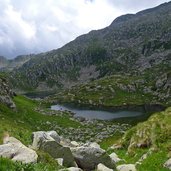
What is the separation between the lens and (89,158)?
28453 millimetres

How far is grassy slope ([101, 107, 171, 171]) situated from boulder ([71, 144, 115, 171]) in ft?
8.55

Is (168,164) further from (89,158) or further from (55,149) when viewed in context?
(55,149)

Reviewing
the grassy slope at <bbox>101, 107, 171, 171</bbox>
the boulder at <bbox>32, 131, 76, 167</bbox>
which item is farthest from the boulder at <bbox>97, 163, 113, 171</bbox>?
the grassy slope at <bbox>101, 107, 171, 171</bbox>

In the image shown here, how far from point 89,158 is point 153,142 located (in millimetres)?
7966

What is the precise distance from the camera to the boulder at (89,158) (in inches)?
1116

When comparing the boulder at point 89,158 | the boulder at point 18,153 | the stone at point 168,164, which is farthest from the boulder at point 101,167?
the boulder at point 18,153

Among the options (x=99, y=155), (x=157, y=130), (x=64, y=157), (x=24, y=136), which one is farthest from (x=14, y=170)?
(x=157, y=130)

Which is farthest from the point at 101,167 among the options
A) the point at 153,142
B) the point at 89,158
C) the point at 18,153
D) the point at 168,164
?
the point at 153,142

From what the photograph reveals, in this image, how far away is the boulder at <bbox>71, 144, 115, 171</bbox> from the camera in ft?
93.0

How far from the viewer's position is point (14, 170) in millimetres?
15328

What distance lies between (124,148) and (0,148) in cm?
2230

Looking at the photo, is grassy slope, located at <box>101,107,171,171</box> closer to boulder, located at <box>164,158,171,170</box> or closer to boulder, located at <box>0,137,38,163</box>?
boulder, located at <box>164,158,171,170</box>

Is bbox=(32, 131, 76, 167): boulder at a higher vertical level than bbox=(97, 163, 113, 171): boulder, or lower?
higher

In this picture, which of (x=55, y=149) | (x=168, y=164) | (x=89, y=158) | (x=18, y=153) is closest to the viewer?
(x=18, y=153)
